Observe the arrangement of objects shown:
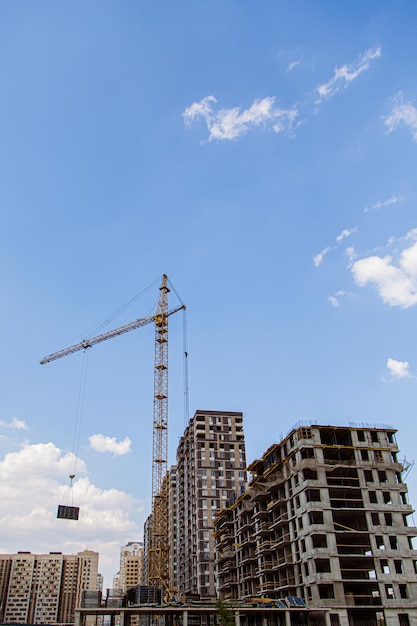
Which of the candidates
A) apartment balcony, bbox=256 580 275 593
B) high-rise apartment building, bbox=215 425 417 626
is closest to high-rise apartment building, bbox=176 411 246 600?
apartment balcony, bbox=256 580 275 593

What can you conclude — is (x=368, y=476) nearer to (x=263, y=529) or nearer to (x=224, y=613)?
(x=263, y=529)

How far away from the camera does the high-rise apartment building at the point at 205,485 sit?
12388cm

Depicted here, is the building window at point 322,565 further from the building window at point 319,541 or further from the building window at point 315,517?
the building window at point 315,517

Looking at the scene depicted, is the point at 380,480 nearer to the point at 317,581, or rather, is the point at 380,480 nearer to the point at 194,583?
the point at 317,581

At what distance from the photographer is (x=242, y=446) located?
137375 millimetres

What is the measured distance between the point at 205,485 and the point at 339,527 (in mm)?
68071

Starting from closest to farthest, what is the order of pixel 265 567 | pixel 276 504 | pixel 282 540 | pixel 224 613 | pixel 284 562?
pixel 224 613
pixel 284 562
pixel 282 540
pixel 276 504
pixel 265 567

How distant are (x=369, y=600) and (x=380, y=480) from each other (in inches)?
547

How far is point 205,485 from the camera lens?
131m

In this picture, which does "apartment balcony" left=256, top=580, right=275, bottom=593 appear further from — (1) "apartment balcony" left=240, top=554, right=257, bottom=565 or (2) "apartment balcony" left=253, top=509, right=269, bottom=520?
(2) "apartment balcony" left=253, top=509, right=269, bottom=520

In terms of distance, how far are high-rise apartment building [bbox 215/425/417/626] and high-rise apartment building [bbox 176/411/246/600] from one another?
1798 inches

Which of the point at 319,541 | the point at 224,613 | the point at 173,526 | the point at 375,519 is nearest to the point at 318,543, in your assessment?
the point at 319,541

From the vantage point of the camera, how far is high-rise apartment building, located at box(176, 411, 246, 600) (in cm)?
12388

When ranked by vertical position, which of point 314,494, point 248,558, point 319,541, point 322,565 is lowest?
point 322,565
